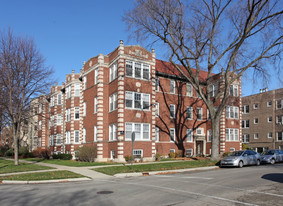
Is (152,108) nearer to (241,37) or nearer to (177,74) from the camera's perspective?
(177,74)

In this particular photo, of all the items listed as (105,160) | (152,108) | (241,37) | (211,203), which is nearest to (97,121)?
(105,160)

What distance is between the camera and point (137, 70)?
1147 inches

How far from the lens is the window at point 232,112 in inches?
1543

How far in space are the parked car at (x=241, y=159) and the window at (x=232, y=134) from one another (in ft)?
48.1

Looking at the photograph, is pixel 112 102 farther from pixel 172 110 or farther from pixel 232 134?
pixel 232 134

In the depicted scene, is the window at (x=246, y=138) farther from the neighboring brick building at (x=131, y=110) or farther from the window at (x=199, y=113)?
the window at (x=199, y=113)

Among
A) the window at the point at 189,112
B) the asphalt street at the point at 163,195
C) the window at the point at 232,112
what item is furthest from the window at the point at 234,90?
the asphalt street at the point at 163,195

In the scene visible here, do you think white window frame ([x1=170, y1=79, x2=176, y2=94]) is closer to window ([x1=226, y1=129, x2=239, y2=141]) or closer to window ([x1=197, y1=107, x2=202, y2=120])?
window ([x1=197, y1=107, x2=202, y2=120])

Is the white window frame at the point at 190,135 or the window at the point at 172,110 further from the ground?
the window at the point at 172,110

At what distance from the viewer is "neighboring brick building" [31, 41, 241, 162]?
28.0 m

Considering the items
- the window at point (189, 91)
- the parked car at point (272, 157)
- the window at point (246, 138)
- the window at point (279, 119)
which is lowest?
the parked car at point (272, 157)

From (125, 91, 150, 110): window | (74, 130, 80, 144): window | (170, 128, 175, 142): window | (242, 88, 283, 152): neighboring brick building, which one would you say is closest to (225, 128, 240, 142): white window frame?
(170, 128, 175, 142): window

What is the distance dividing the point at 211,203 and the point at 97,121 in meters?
21.8

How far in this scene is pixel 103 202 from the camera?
30.2 feet
